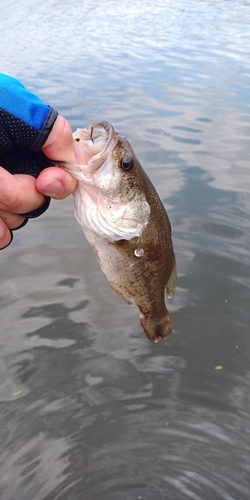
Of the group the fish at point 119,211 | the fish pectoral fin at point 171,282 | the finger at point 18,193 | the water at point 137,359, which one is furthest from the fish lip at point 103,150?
the water at point 137,359

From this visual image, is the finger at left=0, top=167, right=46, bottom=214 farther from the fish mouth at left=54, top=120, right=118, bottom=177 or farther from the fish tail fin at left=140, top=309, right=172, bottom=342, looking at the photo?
the fish tail fin at left=140, top=309, right=172, bottom=342

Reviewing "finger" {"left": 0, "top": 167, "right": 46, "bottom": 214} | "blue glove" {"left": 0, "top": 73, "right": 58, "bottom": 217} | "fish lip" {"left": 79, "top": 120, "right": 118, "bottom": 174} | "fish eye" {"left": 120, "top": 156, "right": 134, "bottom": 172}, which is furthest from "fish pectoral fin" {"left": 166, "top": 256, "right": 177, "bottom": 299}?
"blue glove" {"left": 0, "top": 73, "right": 58, "bottom": 217}

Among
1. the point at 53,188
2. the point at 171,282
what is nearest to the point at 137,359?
the point at 171,282

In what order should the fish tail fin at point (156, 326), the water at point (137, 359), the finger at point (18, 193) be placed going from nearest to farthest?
1. the finger at point (18, 193)
2. the fish tail fin at point (156, 326)
3. the water at point (137, 359)

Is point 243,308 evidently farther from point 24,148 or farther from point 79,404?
point 24,148

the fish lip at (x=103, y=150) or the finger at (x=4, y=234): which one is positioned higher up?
the fish lip at (x=103, y=150)

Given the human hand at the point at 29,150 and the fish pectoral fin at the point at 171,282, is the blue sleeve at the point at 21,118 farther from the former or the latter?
the fish pectoral fin at the point at 171,282
